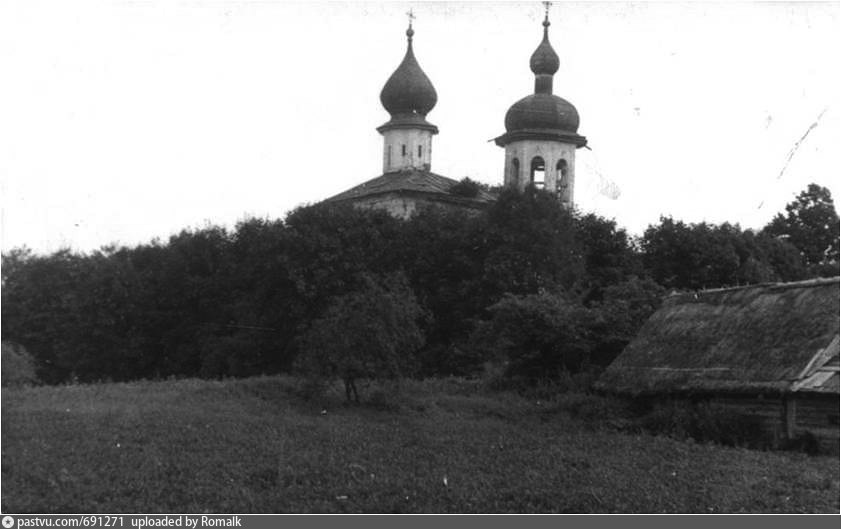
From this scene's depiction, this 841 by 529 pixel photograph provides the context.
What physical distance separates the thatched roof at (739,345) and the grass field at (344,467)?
7.08 feet

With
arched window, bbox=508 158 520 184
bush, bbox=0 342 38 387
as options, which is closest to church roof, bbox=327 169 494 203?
arched window, bbox=508 158 520 184

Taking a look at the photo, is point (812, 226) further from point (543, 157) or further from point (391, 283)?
point (391, 283)

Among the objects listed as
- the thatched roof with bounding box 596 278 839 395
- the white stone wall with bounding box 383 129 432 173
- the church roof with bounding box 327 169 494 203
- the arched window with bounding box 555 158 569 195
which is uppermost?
the white stone wall with bounding box 383 129 432 173

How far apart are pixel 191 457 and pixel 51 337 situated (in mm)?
13535

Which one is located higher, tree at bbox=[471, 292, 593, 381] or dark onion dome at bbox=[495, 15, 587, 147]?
dark onion dome at bbox=[495, 15, 587, 147]

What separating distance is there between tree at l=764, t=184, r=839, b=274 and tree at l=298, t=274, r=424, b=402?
36.5m

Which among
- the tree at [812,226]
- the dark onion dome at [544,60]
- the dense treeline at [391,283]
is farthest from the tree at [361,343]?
the tree at [812,226]

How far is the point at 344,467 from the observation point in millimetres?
16562

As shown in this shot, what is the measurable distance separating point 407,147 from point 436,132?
1405mm

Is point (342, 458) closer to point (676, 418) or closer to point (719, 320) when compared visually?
point (676, 418)

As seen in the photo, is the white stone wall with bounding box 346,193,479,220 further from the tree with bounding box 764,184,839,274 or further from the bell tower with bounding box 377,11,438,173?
the tree with bounding box 764,184,839,274

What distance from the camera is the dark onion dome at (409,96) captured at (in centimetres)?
4934

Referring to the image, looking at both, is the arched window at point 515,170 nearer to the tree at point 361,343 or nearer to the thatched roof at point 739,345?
→ the thatched roof at point 739,345

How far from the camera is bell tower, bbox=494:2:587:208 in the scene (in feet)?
160
